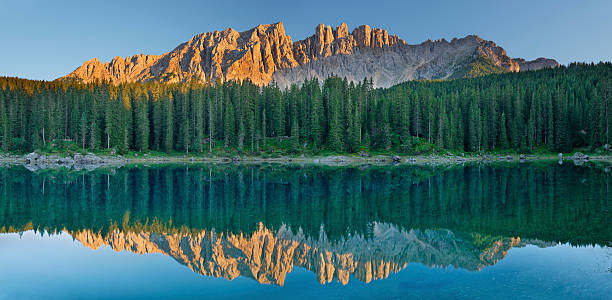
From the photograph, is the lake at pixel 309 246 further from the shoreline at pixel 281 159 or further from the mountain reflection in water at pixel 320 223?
the shoreline at pixel 281 159

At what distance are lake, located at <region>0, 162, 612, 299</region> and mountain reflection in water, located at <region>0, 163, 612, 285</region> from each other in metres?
0.10

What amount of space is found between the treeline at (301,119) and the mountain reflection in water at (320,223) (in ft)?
207

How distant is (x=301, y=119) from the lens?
363ft

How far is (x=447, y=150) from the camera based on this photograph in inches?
3861

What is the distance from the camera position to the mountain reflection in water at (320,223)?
15.7 metres

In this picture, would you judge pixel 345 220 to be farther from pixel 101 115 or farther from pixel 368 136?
pixel 101 115

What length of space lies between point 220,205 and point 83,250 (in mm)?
12055

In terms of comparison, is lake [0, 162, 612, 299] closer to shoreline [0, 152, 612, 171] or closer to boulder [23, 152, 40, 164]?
shoreline [0, 152, 612, 171]

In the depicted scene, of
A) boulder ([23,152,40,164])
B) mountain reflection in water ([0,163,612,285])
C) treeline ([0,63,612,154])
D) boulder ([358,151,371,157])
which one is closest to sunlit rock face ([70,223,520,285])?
mountain reflection in water ([0,163,612,285])

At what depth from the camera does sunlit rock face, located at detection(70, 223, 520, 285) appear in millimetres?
14508

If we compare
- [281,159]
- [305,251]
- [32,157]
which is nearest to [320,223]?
[305,251]

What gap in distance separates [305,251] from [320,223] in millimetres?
5450

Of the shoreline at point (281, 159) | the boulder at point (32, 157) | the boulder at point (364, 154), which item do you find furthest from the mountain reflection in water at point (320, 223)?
the boulder at point (32, 157)

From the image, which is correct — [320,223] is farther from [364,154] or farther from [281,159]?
[281,159]
